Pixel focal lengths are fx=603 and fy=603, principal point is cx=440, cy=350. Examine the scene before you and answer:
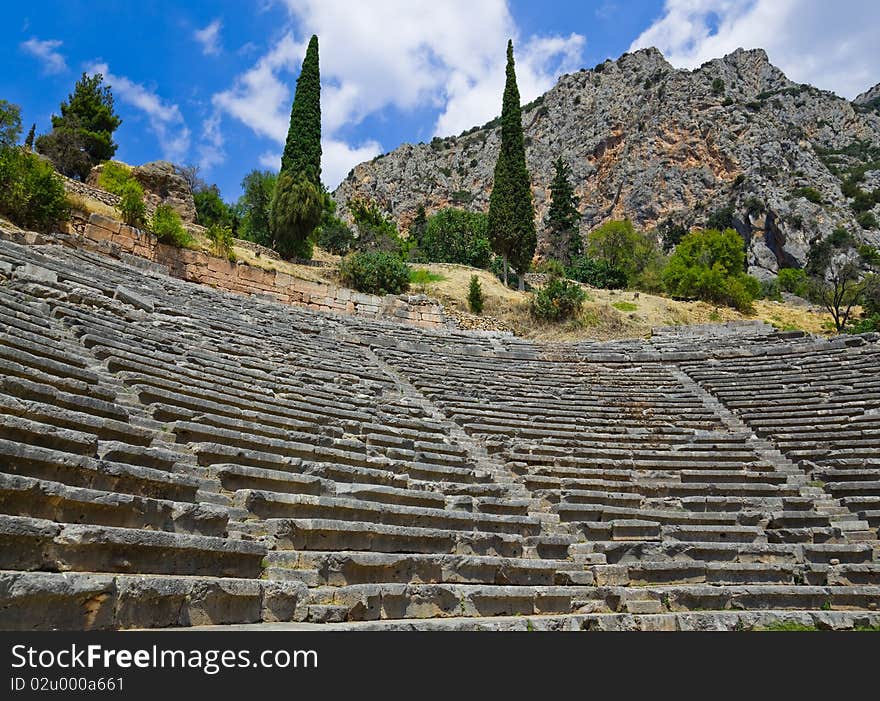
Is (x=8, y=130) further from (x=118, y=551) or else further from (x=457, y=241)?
(x=457, y=241)

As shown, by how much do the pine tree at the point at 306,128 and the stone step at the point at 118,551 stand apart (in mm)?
24570

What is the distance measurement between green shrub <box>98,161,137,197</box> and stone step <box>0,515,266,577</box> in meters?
18.2

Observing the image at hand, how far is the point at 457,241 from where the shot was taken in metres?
38.8

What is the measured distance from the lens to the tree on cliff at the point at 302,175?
78.9ft

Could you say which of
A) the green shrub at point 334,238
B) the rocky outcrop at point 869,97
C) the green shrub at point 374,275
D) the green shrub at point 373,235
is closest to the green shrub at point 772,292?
the green shrub at point 373,235

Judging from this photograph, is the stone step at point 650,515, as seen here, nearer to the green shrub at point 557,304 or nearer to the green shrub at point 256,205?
the green shrub at point 557,304

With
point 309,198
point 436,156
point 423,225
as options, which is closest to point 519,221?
point 309,198

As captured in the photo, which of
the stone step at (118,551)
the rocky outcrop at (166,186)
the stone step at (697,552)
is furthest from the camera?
the rocky outcrop at (166,186)

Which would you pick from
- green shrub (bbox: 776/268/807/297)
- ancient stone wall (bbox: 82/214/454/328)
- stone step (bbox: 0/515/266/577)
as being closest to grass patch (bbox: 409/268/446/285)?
ancient stone wall (bbox: 82/214/454/328)

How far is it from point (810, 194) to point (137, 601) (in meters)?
65.1

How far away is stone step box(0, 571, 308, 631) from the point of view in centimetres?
255

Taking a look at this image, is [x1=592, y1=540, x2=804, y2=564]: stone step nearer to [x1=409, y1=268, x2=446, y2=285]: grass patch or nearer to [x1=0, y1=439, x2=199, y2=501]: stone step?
[x1=0, y1=439, x2=199, y2=501]: stone step

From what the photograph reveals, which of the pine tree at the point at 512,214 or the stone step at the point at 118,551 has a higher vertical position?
the pine tree at the point at 512,214

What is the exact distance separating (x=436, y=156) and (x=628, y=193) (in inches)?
1257
